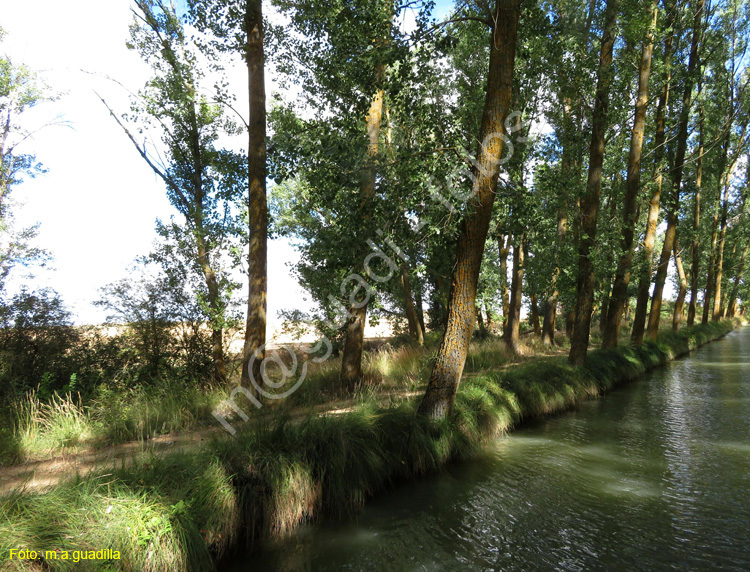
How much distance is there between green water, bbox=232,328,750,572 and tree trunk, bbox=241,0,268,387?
3.38m

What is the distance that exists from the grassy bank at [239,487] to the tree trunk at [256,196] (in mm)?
2327

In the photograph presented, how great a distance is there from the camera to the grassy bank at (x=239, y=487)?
3172 millimetres

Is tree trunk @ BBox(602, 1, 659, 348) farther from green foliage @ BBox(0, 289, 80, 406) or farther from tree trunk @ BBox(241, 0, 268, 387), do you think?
green foliage @ BBox(0, 289, 80, 406)

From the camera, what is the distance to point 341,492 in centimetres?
496

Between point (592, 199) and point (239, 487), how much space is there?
10374 mm

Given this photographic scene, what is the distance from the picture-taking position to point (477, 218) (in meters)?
6.07

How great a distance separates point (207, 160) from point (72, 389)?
5.81 metres

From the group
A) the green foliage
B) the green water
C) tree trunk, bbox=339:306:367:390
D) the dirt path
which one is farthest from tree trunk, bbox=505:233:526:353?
the green foliage

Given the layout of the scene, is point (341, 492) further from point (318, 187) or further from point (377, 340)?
point (377, 340)

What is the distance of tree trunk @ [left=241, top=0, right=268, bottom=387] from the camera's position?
749cm

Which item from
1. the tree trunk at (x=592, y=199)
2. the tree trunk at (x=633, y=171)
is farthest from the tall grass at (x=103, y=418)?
the tree trunk at (x=633, y=171)

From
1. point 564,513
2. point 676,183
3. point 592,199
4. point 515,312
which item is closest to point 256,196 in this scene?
point 564,513

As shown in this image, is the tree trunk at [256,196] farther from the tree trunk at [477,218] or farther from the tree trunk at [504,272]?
the tree trunk at [504,272]

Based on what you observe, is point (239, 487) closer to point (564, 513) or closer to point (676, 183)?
point (564, 513)
